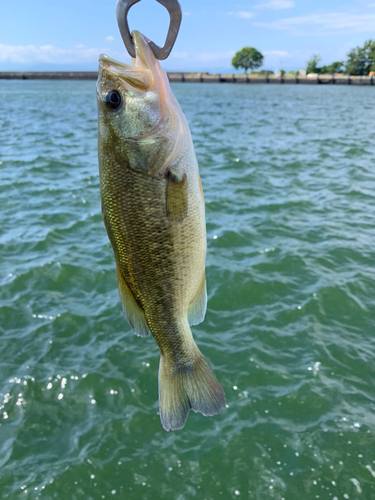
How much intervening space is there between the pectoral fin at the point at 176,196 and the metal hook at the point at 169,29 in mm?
554

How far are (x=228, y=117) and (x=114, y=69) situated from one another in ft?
93.5

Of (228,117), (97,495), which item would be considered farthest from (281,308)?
(228,117)

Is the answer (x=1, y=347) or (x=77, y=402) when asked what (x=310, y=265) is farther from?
(x=1, y=347)

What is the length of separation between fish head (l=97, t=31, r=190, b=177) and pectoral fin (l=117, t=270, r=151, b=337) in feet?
A: 2.11

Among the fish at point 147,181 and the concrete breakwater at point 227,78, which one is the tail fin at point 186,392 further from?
the concrete breakwater at point 227,78

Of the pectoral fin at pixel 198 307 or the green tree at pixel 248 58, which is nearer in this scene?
the pectoral fin at pixel 198 307

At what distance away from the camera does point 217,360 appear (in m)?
5.60

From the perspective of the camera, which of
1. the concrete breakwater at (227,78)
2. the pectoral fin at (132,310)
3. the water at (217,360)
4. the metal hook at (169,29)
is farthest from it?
the concrete breakwater at (227,78)

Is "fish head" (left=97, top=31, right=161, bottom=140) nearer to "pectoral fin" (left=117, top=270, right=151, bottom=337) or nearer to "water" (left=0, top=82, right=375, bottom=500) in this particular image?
"pectoral fin" (left=117, top=270, right=151, bottom=337)

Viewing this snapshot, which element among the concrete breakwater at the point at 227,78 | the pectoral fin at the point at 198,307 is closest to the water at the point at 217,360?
the pectoral fin at the point at 198,307

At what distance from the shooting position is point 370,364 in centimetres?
539

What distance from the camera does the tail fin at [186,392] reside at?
2.29 meters

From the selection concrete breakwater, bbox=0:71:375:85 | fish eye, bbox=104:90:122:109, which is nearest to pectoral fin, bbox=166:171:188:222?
fish eye, bbox=104:90:122:109

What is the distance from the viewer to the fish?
192 centimetres
